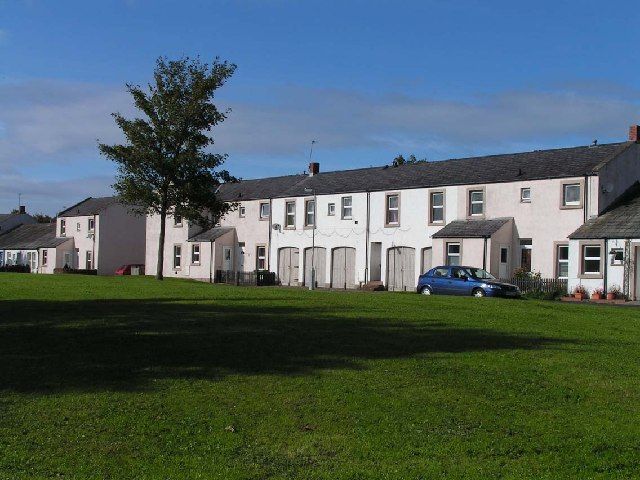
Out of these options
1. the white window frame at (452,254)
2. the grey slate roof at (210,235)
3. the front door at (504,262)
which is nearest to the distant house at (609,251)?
the front door at (504,262)

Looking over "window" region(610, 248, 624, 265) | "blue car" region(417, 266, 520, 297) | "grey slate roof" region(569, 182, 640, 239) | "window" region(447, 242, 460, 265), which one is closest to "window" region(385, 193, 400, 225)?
"window" region(447, 242, 460, 265)

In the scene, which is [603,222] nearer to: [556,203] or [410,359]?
[556,203]

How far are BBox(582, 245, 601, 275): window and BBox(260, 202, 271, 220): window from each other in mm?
24850

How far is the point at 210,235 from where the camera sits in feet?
202

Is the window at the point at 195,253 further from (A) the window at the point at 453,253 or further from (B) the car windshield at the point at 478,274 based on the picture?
(B) the car windshield at the point at 478,274

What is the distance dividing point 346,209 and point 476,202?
9.98 meters

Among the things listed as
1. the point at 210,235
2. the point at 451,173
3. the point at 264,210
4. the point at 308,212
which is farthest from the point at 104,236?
the point at 451,173

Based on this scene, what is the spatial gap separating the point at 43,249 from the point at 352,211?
42464 millimetres

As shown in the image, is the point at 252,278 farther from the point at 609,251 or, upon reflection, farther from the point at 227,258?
the point at 609,251

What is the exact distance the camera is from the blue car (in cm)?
3500

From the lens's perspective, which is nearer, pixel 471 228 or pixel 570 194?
pixel 570 194

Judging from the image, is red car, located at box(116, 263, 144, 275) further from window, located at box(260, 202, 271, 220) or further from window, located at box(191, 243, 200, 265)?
window, located at box(260, 202, 271, 220)

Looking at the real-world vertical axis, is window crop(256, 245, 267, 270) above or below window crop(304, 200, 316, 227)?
below

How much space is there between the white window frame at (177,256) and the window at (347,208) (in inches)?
704
